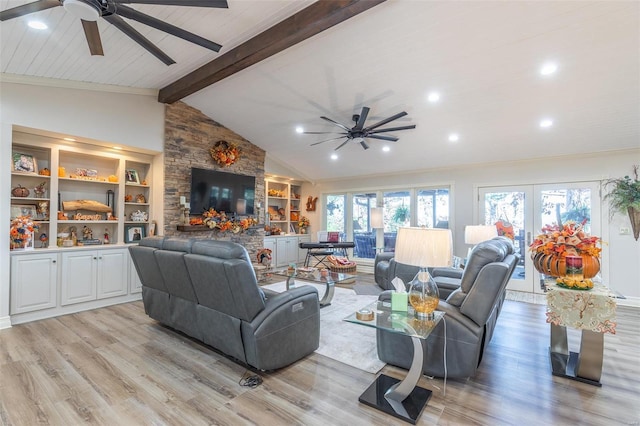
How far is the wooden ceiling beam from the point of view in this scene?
9.55 feet

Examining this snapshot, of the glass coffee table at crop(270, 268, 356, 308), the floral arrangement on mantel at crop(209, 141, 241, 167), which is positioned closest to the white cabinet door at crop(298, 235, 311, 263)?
the floral arrangement on mantel at crop(209, 141, 241, 167)

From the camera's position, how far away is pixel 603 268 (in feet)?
16.4

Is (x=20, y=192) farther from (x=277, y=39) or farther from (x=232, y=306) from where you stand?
(x=277, y=39)

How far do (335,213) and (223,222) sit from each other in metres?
3.41

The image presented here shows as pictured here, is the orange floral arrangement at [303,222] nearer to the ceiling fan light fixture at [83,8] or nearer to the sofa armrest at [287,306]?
the sofa armrest at [287,306]

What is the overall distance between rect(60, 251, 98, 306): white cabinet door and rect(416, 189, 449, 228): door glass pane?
6355 millimetres

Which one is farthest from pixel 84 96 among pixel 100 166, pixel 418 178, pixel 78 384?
pixel 418 178

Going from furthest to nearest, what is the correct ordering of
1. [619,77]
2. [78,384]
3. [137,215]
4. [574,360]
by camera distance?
[137,215] → [619,77] → [574,360] → [78,384]

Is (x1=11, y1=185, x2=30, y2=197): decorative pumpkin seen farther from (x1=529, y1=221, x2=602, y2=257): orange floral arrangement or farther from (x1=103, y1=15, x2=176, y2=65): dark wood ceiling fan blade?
(x1=529, y1=221, x2=602, y2=257): orange floral arrangement

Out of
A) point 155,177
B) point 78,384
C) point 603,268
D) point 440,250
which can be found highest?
point 155,177

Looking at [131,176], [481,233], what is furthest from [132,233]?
[481,233]

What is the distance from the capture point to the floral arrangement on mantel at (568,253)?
257cm

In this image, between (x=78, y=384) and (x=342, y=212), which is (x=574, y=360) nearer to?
(x=78, y=384)

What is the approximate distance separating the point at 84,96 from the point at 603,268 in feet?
28.5
